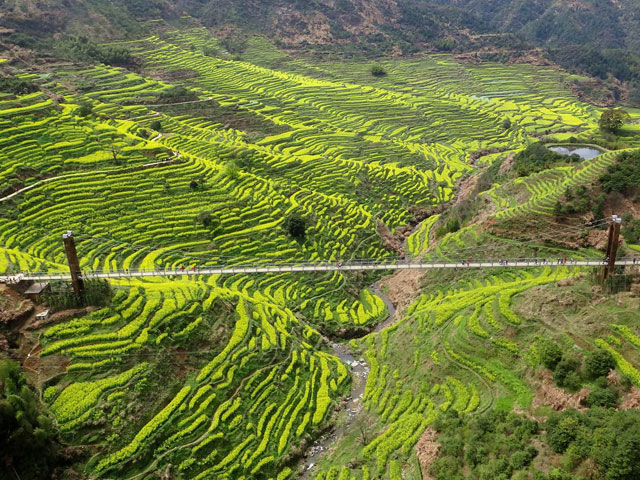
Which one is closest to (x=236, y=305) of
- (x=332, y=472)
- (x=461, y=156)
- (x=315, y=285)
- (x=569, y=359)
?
(x=315, y=285)

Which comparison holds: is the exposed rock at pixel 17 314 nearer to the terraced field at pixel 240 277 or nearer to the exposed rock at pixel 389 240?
the terraced field at pixel 240 277

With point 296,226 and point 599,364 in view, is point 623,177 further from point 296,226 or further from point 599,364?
point 296,226

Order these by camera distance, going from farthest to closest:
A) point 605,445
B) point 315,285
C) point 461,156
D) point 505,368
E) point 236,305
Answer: point 461,156 < point 315,285 < point 236,305 < point 505,368 < point 605,445

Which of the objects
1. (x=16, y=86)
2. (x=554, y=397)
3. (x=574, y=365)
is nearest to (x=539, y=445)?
(x=554, y=397)

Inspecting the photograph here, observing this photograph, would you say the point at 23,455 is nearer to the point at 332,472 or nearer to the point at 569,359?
the point at 332,472

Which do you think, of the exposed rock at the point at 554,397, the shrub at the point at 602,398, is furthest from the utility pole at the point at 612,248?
the shrub at the point at 602,398
